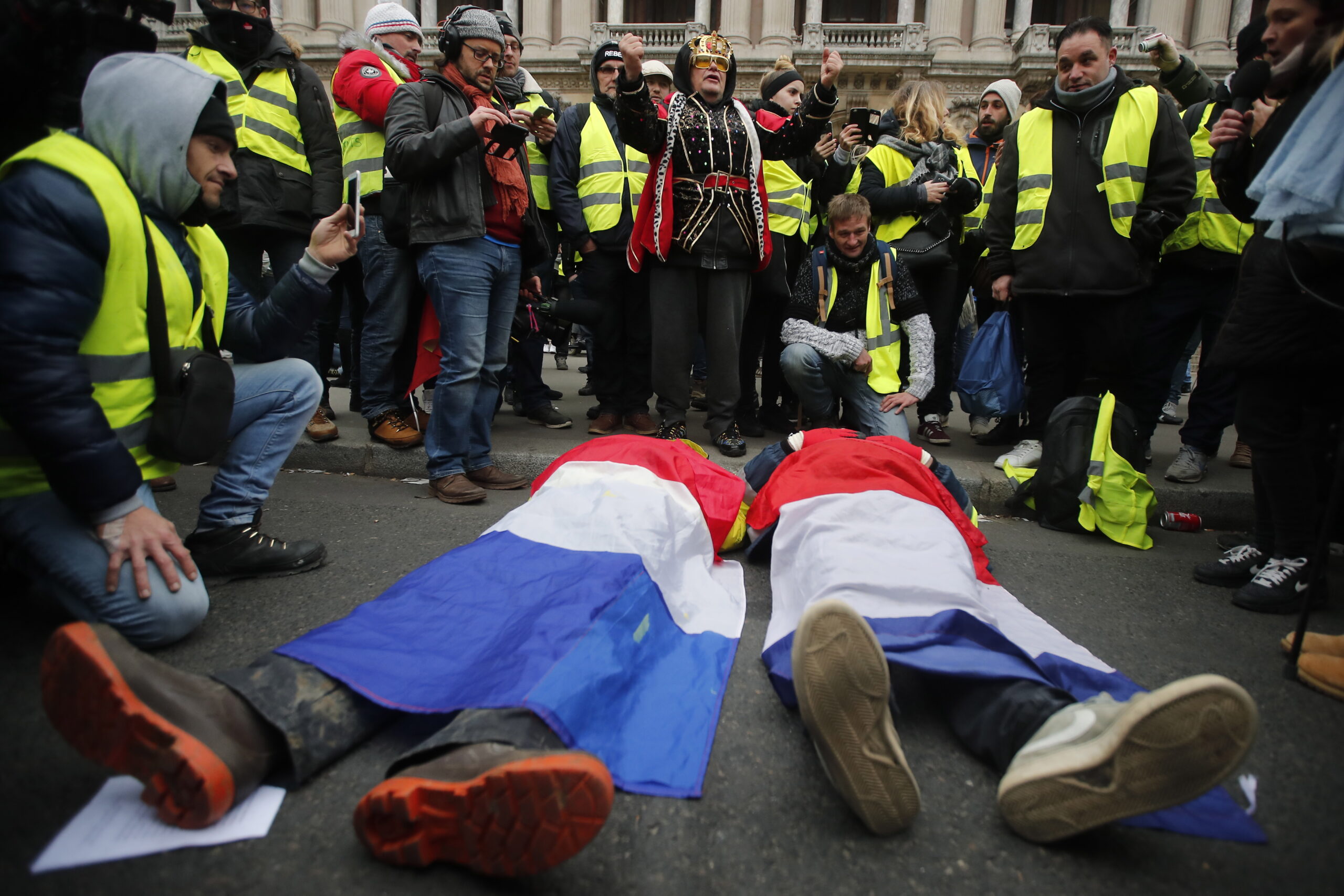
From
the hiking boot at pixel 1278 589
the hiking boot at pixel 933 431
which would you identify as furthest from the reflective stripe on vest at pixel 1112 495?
the hiking boot at pixel 933 431

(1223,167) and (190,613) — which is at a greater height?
(1223,167)

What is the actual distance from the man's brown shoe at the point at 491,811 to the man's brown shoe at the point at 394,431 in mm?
2982

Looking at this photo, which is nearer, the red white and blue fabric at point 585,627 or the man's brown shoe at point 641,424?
the red white and blue fabric at point 585,627

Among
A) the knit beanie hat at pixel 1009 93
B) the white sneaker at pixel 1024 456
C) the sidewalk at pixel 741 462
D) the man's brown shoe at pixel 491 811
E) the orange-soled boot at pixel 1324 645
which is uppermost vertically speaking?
the knit beanie hat at pixel 1009 93

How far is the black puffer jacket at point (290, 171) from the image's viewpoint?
358 centimetres

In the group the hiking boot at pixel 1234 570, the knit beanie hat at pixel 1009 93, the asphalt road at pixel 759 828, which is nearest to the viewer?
the asphalt road at pixel 759 828

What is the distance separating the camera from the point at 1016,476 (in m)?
3.63

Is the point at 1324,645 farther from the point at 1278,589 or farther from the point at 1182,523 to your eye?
the point at 1182,523

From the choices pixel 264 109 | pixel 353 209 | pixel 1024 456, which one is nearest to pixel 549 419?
pixel 264 109

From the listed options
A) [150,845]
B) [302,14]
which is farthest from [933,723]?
[302,14]

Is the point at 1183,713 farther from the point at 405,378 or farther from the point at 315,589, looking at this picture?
the point at 405,378

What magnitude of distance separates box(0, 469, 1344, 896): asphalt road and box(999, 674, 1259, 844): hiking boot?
3.9 inches

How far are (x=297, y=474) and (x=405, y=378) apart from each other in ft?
2.48

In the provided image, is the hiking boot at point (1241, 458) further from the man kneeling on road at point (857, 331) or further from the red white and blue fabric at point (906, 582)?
the red white and blue fabric at point (906, 582)
